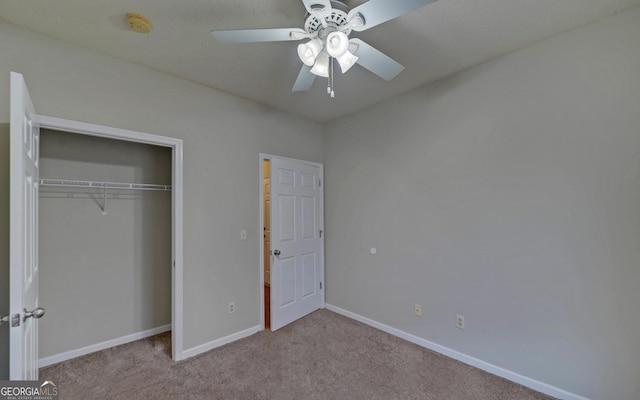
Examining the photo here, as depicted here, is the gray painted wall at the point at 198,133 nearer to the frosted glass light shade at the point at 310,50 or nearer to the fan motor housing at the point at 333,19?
the frosted glass light shade at the point at 310,50

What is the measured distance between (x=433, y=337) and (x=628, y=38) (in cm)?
263

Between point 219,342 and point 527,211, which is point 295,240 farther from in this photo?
point 527,211

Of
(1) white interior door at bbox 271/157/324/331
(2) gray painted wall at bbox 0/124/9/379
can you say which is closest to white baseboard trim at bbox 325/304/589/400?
(1) white interior door at bbox 271/157/324/331

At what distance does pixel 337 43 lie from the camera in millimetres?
1464

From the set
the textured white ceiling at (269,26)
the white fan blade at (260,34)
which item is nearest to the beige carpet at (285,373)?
the white fan blade at (260,34)

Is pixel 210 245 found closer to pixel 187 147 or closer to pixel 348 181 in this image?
pixel 187 147

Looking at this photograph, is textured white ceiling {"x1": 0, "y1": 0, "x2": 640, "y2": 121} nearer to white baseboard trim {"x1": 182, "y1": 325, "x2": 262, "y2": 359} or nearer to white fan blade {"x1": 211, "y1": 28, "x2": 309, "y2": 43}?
white fan blade {"x1": 211, "y1": 28, "x2": 309, "y2": 43}

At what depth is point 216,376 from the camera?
88.4 inches

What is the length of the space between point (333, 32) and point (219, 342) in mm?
2812

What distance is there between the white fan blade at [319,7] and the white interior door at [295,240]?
1.91 m

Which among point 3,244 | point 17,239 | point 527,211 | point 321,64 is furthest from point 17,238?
point 527,211

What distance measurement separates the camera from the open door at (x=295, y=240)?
10.3 ft

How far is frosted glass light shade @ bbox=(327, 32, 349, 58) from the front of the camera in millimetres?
1447

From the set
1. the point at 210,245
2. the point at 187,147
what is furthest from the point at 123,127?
the point at 210,245
